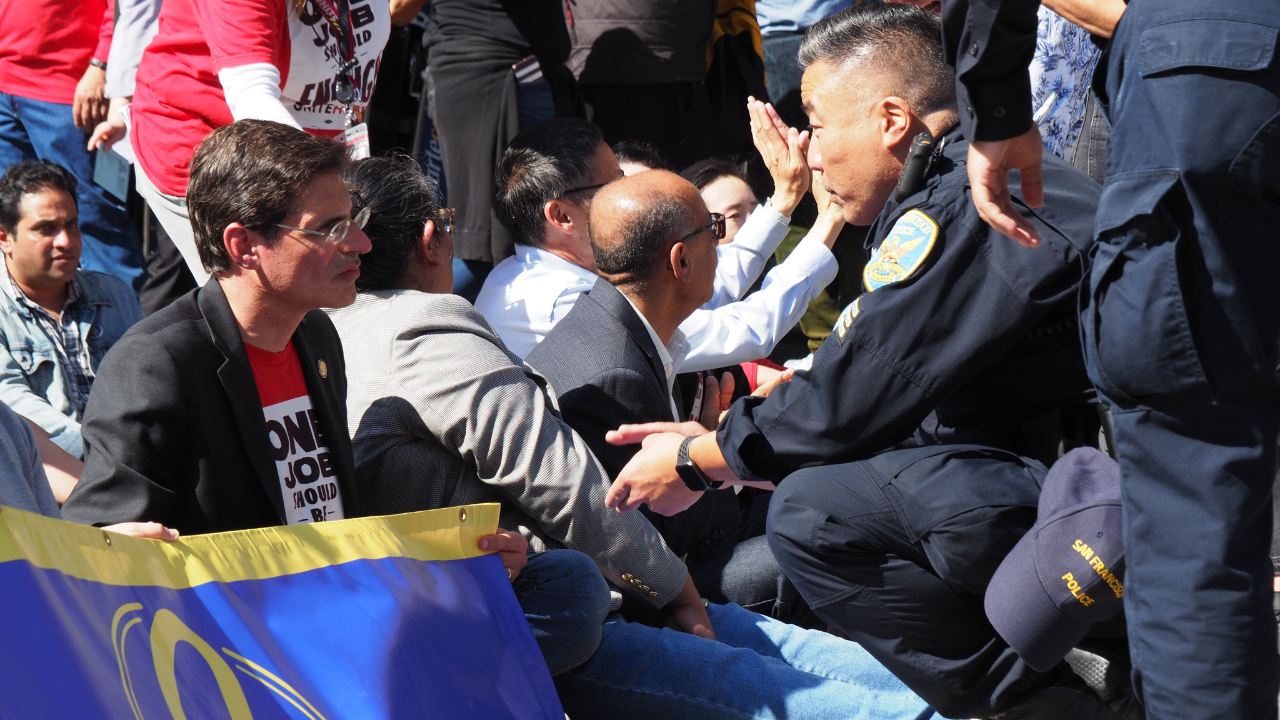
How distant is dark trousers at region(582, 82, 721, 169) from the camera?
5480mm

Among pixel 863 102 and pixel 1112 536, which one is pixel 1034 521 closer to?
pixel 1112 536

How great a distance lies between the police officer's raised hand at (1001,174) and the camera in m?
2.08

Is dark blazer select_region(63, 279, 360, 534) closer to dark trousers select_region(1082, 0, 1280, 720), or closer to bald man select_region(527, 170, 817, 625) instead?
bald man select_region(527, 170, 817, 625)

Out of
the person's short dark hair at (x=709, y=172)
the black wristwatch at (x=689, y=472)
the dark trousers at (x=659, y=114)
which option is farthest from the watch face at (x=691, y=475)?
the dark trousers at (x=659, y=114)

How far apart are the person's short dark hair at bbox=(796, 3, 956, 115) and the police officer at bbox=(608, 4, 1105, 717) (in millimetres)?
135

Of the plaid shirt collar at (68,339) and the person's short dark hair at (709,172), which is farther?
the person's short dark hair at (709,172)

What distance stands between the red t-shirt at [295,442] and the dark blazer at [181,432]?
10 cm

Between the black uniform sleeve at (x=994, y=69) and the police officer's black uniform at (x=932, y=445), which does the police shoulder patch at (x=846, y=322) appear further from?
the black uniform sleeve at (x=994, y=69)

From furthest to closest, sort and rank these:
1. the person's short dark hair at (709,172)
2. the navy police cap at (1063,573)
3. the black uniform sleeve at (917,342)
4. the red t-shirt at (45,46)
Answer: the person's short dark hair at (709,172) → the red t-shirt at (45,46) → the black uniform sleeve at (917,342) → the navy police cap at (1063,573)

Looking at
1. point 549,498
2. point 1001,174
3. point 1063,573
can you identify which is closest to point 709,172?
point 549,498

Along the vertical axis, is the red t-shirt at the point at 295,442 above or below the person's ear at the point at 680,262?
above

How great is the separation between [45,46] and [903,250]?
12.8ft

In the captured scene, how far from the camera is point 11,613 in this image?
→ 1.61 metres

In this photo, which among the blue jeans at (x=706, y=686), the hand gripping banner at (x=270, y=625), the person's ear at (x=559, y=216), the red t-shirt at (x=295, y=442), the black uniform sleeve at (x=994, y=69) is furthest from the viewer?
the person's ear at (x=559, y=216)
